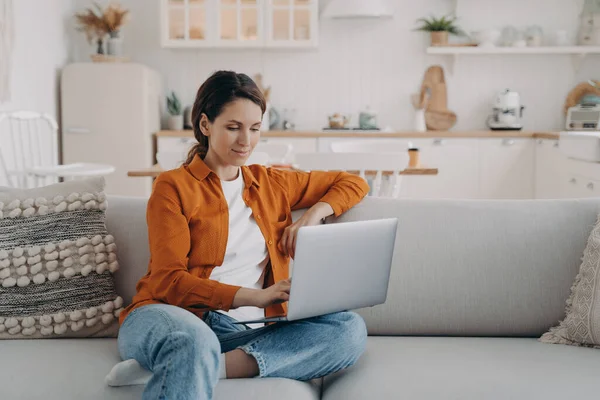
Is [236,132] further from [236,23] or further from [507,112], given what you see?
[507,112]

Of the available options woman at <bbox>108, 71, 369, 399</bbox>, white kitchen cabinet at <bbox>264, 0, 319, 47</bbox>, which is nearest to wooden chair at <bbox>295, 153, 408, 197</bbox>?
woman at <bbox>108, 71, 369, 399</bbox>

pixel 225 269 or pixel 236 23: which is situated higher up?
pixel 236 23

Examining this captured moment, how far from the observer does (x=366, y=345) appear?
191cm

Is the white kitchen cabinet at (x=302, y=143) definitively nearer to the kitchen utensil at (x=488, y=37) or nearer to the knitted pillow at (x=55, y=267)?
the kitchen utensil at (x=488, y=37)

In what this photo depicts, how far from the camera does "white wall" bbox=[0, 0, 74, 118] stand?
15.8 feet

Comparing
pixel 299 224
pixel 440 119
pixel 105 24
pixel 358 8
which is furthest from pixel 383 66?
pixel 299 224

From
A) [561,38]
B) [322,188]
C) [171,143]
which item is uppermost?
[561,38]

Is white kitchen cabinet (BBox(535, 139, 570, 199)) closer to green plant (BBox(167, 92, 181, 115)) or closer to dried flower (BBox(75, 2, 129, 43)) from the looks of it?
green plant (BBox(167, 92, 181, 115))

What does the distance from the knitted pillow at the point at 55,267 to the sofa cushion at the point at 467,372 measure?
0.63 meters

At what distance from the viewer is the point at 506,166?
5605 millimetres

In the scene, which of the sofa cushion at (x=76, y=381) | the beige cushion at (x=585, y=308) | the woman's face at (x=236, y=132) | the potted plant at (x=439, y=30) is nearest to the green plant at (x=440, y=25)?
the potted plant at (x=439, y=30)

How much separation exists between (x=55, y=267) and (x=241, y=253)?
474 millimetres

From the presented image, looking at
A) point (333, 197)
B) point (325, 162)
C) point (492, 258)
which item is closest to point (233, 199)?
point (333, 197)

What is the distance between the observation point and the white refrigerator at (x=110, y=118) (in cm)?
542
